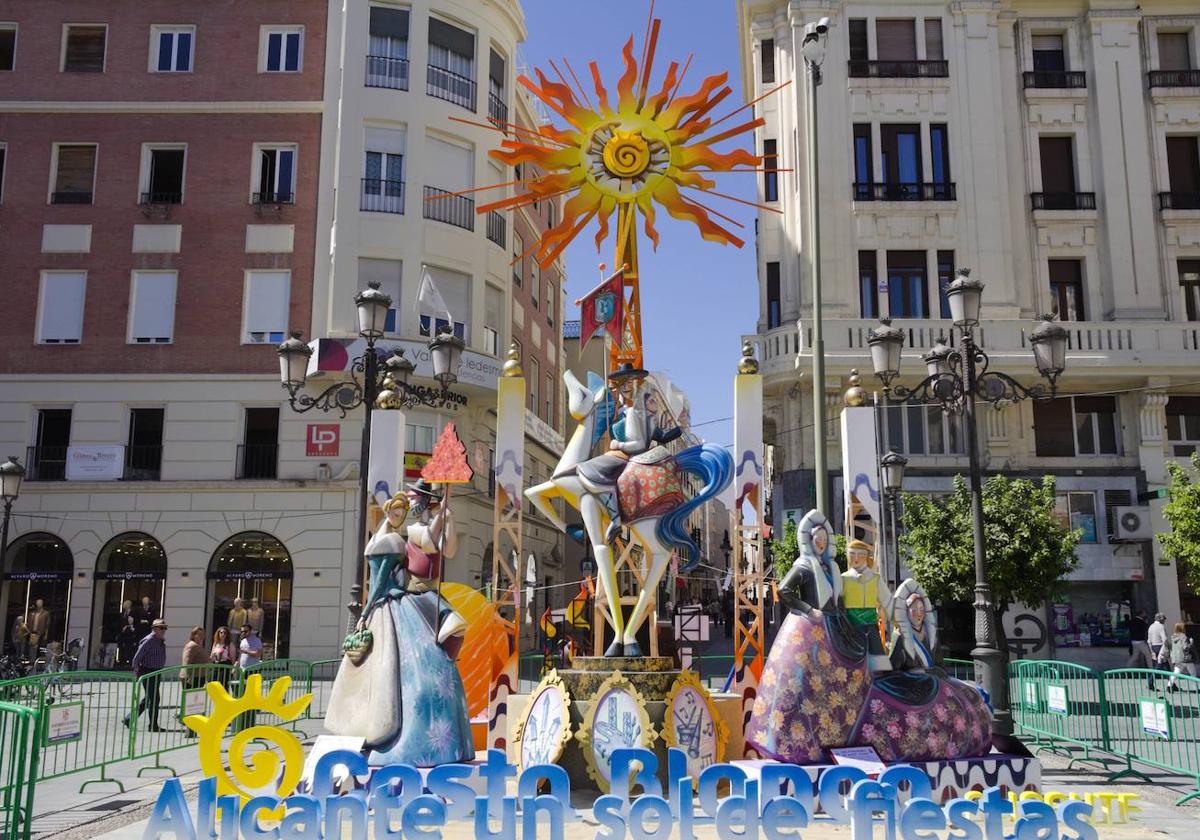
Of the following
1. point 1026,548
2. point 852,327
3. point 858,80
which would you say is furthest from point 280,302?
point 1026,548

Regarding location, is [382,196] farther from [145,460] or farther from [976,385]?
[976,385]

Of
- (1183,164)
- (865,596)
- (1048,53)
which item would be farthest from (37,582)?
(1183,164)

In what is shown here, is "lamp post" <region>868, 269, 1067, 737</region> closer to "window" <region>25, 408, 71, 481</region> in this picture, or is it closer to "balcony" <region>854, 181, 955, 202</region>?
"balcony" <region>854, 181, 955, 202</region>

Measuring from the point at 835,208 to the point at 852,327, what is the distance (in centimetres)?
345

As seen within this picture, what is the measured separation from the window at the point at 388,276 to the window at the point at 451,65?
16.0 feet

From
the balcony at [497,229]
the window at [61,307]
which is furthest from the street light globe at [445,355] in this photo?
the window at [61,307]

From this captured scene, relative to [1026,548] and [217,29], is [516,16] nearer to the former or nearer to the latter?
[217,29]

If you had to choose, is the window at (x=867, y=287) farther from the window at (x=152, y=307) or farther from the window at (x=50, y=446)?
the window at (x=50, y=446)

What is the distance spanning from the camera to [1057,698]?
12.0 m

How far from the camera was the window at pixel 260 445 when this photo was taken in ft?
81.6

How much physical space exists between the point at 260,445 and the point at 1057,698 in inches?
761

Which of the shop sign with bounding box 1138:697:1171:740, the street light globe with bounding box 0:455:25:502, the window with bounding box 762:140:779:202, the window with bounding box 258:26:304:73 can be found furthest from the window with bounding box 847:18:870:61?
the street light globe with bounding box 0:455:25:502

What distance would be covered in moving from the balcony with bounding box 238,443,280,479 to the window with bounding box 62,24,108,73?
1126cm

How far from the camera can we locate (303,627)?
77.9ft
